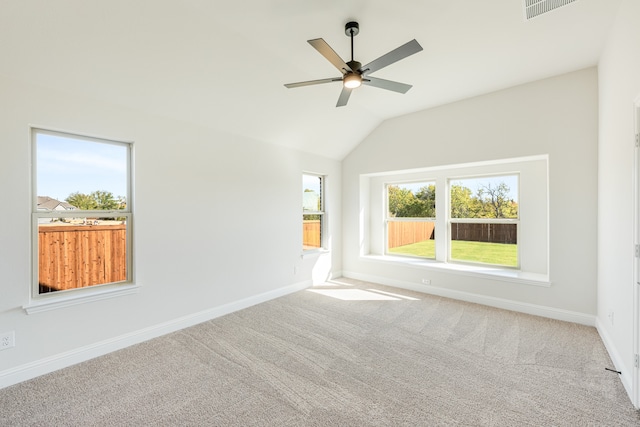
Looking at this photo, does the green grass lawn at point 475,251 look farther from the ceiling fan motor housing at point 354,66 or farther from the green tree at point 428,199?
the ceiling fan motor housing at point 354,66

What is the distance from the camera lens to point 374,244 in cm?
570

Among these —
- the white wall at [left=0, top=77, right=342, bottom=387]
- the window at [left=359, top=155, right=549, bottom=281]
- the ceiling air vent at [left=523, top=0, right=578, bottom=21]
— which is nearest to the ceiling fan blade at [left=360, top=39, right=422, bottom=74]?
the ceiling air vent at [left=523, top=0, right=578, bottom=21]

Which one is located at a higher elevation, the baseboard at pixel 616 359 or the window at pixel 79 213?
the window at pixel 79 213

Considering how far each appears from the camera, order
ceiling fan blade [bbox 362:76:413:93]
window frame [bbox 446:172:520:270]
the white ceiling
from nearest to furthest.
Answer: the white ceiling, ceiling fan blade [bbox 362:76:413:93], window frame [bbox 446:172:520:270]

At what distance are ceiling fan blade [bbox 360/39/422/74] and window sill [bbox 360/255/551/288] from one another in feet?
10.8

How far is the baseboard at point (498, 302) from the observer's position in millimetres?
3301

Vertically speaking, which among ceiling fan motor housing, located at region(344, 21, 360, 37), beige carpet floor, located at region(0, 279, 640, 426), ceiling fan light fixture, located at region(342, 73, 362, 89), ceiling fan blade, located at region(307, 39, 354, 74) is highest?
ceiling fan motor housing, located at region(344, 21, 360, 37)

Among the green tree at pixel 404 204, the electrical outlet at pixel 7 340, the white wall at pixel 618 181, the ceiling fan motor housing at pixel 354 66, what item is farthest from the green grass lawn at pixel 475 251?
the electrical outlet at pixel 7 340

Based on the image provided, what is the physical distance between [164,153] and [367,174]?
346 centimetres

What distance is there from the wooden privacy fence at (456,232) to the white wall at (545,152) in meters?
0.74

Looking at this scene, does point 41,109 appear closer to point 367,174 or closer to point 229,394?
point 229,394

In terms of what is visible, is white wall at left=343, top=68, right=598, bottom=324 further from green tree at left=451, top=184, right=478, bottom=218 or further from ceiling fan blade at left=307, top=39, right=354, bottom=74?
ceiling fan blade at left=307, top=39, right=354, bottom=74

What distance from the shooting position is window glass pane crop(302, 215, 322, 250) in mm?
5068

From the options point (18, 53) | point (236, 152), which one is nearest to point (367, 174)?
point (236, 152)
